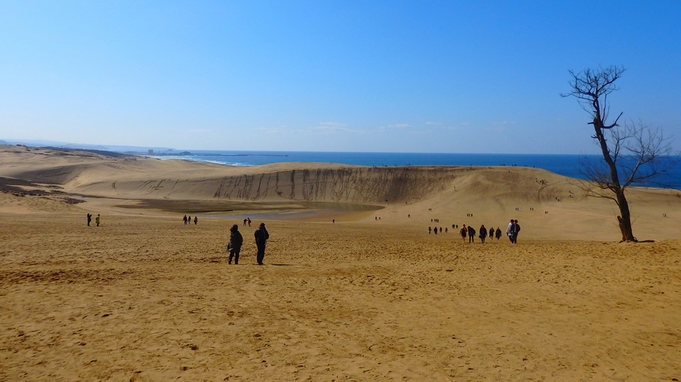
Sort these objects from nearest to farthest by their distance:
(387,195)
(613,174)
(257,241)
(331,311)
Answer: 1. (331,311)
2. (257,241)
3. (613,174)
4. (387,195)

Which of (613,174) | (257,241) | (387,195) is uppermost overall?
(613,174)

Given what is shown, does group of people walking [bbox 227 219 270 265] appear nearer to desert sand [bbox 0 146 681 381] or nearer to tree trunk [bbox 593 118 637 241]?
desert sand [bbox 0 146 681 381]

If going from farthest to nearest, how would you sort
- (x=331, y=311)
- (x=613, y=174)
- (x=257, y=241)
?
(x=613, y=174)
(x=257, y=241)
(x=331, y=311)

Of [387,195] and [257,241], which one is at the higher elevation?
[257,241]

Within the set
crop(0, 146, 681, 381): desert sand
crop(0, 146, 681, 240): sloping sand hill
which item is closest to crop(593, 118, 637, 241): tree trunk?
crop(0, 146, 681, 381): desert sand

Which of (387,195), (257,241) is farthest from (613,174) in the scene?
(387,195)

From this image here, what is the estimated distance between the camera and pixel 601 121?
1939cm

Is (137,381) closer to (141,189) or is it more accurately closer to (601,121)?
(601,121)

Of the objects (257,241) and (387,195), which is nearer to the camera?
(257,241)

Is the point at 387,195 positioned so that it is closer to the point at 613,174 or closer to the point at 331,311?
the point at 613,174

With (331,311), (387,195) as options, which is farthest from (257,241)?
(387,195)

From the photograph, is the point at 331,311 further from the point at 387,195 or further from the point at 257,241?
the point at 387,195

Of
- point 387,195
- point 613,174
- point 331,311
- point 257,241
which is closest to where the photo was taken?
point 331,311

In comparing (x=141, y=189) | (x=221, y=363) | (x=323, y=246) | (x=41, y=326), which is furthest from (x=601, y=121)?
(x=141, y=189)
